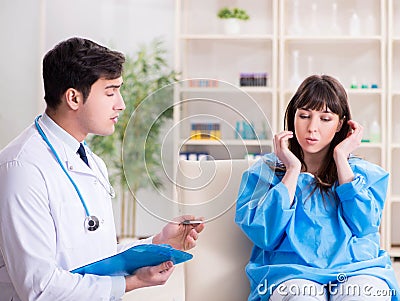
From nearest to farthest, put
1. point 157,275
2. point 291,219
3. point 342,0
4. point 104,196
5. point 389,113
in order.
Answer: point 157,275 → point 104,196 → point 291,219 → point 389,113 → point 342,0

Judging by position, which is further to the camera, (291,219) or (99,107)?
(291,219)

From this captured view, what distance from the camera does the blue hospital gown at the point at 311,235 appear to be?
75.7 inches

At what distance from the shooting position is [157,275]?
1.53 metres

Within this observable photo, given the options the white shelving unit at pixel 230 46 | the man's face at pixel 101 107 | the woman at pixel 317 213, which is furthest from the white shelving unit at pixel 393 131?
the man's face at pixel 101 107

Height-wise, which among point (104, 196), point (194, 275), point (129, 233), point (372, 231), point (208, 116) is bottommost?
point (129, 233)

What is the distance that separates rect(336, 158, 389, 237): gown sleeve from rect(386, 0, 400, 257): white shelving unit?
2.69 m

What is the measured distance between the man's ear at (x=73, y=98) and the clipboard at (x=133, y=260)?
37 centimetres

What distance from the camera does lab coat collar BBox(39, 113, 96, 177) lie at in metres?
1.59

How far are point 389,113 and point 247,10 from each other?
1.28 m

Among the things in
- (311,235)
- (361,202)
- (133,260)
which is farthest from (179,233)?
(361,202)

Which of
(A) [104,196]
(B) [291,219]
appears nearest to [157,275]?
(A) [104,196]

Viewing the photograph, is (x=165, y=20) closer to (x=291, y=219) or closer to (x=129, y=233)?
(x=129, y=233)

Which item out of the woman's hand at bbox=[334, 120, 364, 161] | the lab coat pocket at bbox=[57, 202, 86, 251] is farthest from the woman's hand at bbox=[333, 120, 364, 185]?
the lab coat pocket at bbox=[57, 202, 86, 251]

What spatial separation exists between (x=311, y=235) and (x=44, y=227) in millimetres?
823
